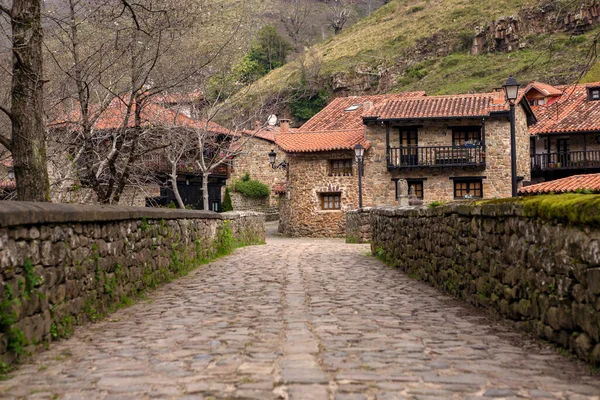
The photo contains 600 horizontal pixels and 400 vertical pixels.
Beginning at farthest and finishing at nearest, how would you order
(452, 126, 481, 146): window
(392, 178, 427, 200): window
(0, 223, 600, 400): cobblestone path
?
(392, 178, 427, 200): window → (452, 126, 481, 146): window → (0, 223, 600, 400): cobblestone path

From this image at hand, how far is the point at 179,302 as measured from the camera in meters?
7.38

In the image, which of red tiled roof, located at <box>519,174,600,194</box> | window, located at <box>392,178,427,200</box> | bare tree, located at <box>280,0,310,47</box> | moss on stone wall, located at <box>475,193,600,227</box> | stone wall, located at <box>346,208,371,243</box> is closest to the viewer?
moss on stone wall, located at <box>475,193,600,227</box>

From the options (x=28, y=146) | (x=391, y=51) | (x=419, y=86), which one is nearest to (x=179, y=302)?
(x=28, y=146)

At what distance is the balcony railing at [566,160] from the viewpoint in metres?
36.4

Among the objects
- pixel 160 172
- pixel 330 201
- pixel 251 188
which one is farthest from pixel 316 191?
pixel 251 188

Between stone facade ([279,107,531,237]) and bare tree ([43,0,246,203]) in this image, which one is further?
stone facade ([279,107,531,237])

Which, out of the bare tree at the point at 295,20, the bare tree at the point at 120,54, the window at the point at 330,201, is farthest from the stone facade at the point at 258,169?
the bare tree at the point at 295,20

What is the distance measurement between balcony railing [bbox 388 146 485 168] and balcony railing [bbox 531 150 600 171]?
8183 millimetres

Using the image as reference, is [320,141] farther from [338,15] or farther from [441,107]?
[338,15]

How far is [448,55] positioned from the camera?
65312 mm

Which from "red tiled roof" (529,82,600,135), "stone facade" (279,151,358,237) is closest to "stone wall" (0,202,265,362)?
"stone facade" (279,151,358,237)

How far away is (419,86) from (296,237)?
3082cm

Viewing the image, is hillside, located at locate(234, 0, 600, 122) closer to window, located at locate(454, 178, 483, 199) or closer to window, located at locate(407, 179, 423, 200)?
window, located at locate(454, 178, 483, 199)

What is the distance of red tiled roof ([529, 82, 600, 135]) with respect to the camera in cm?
3603
